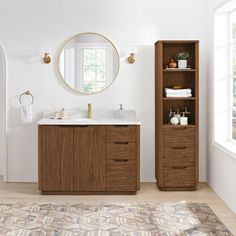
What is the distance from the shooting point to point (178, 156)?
5.58 m

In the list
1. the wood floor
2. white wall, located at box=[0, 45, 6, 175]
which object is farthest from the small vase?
white wall, located at box=[0, 45, 6, 175]

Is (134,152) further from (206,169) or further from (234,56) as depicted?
(234,56)

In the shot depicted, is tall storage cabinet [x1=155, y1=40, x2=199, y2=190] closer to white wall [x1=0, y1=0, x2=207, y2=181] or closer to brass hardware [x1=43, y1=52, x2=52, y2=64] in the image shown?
white wall [x1=0, y1=0, x2=207, y2=181]

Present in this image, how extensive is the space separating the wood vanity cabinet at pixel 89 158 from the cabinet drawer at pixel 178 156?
376mm

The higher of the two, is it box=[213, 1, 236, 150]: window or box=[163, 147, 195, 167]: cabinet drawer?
box=[213, 1, 236, 150]: window

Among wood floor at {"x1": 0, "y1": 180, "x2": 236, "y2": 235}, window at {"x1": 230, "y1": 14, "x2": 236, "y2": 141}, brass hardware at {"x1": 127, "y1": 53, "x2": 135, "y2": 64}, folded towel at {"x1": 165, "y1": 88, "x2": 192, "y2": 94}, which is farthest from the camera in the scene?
brass hardware at {"x1": 127, "y1": 53, "x2": 135, "y2": 64}

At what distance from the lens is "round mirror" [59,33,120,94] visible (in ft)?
19.5

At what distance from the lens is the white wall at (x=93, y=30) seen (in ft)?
19.6

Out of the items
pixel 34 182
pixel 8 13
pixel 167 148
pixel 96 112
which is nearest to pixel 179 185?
pixel 167 148

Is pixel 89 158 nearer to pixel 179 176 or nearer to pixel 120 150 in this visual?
pixel 120 150

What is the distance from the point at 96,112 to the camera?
19.8 ft

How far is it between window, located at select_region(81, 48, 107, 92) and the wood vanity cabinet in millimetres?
774

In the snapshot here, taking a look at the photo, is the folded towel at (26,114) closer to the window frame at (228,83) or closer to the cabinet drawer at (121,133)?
the cabinet drawer at (121,133)

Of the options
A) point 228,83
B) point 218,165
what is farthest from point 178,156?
point 228,83
